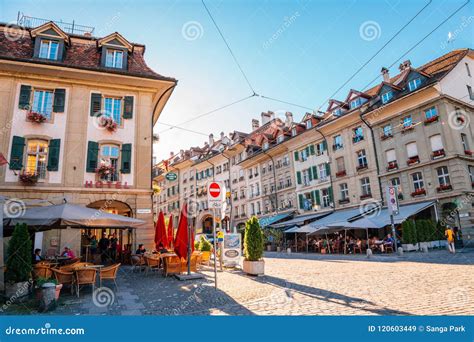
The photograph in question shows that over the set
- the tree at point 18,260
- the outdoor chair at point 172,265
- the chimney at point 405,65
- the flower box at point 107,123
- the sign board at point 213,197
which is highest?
the chimney at point 405,65

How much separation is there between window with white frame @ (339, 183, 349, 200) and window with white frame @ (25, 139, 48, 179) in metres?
23.7

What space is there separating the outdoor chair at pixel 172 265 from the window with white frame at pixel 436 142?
20.7 meters

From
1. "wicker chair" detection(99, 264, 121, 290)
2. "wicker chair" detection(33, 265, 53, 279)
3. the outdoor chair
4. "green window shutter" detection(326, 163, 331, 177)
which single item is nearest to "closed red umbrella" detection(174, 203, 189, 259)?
the outdoor chair

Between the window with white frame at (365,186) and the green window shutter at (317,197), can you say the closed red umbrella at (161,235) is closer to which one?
the window with white frame at (365,186)

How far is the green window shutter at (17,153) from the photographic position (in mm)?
15188

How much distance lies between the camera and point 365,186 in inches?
1101

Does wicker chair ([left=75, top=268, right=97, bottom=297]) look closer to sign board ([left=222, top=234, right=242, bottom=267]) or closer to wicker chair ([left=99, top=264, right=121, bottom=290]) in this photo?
wicker chair ([left=99, top=264, right=121, bottom=290])

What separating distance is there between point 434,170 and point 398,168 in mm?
2598

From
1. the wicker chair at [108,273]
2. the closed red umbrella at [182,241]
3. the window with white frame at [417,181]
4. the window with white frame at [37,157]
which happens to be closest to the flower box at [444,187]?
the window with white frame at [417,181]

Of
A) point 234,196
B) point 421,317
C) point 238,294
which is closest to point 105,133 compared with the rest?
point 238,294

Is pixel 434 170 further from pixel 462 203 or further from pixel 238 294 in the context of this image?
pixel 238 294

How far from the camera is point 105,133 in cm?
1703

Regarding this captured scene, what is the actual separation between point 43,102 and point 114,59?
14.5 feet

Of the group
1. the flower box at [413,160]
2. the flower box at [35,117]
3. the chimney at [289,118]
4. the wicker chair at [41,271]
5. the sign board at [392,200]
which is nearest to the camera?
the wicker chair at [41,271]
